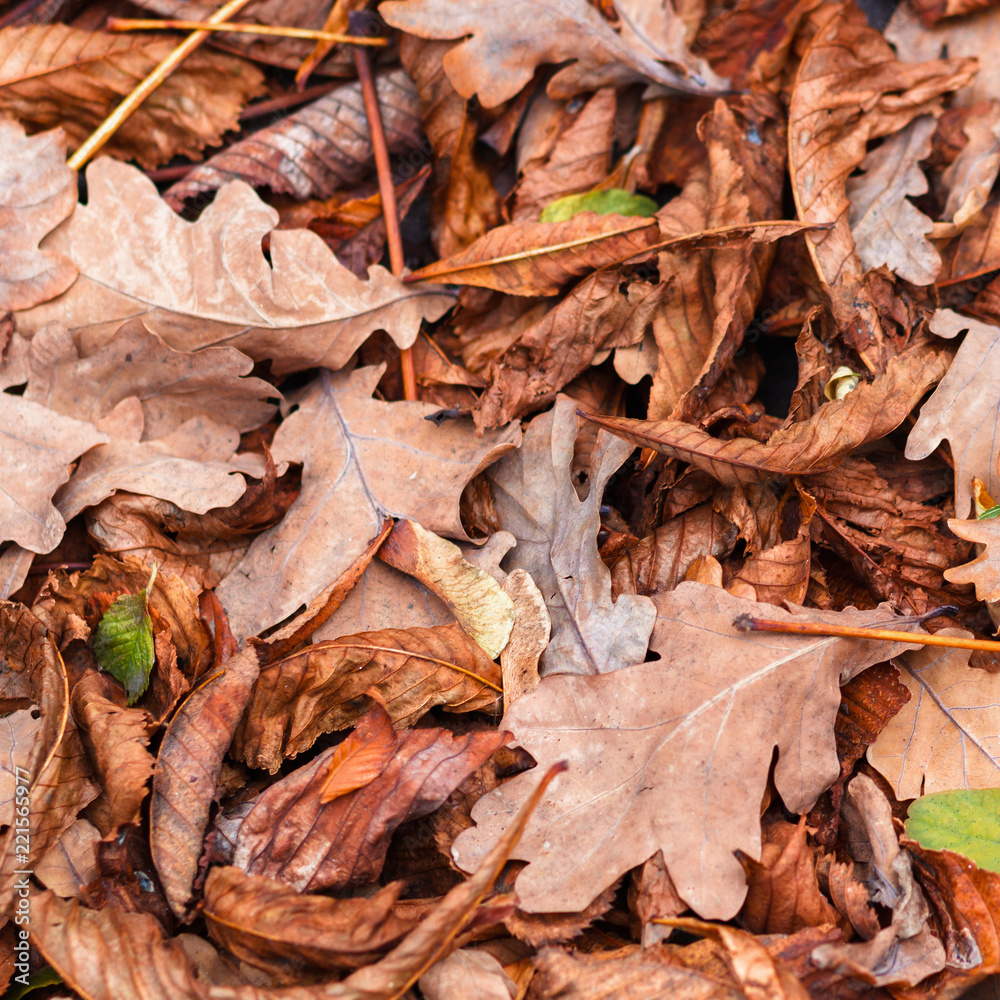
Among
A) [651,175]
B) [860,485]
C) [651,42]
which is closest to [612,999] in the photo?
[860,485]

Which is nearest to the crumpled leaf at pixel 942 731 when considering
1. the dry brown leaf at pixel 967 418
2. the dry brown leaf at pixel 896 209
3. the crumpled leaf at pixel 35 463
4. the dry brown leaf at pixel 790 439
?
the dry brown leaf at pixel 967 418

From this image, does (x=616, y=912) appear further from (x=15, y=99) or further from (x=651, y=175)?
(x=15, y=99)

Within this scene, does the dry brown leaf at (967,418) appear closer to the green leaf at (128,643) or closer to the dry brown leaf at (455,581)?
the dry brown leaf at (455,581)

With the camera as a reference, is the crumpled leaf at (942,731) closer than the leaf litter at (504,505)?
No

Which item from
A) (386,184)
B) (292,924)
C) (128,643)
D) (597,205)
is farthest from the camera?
(386,184)

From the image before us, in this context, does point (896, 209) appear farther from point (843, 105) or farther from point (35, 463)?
point (35, 463)

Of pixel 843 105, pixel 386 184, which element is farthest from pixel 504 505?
pixel 843 105
